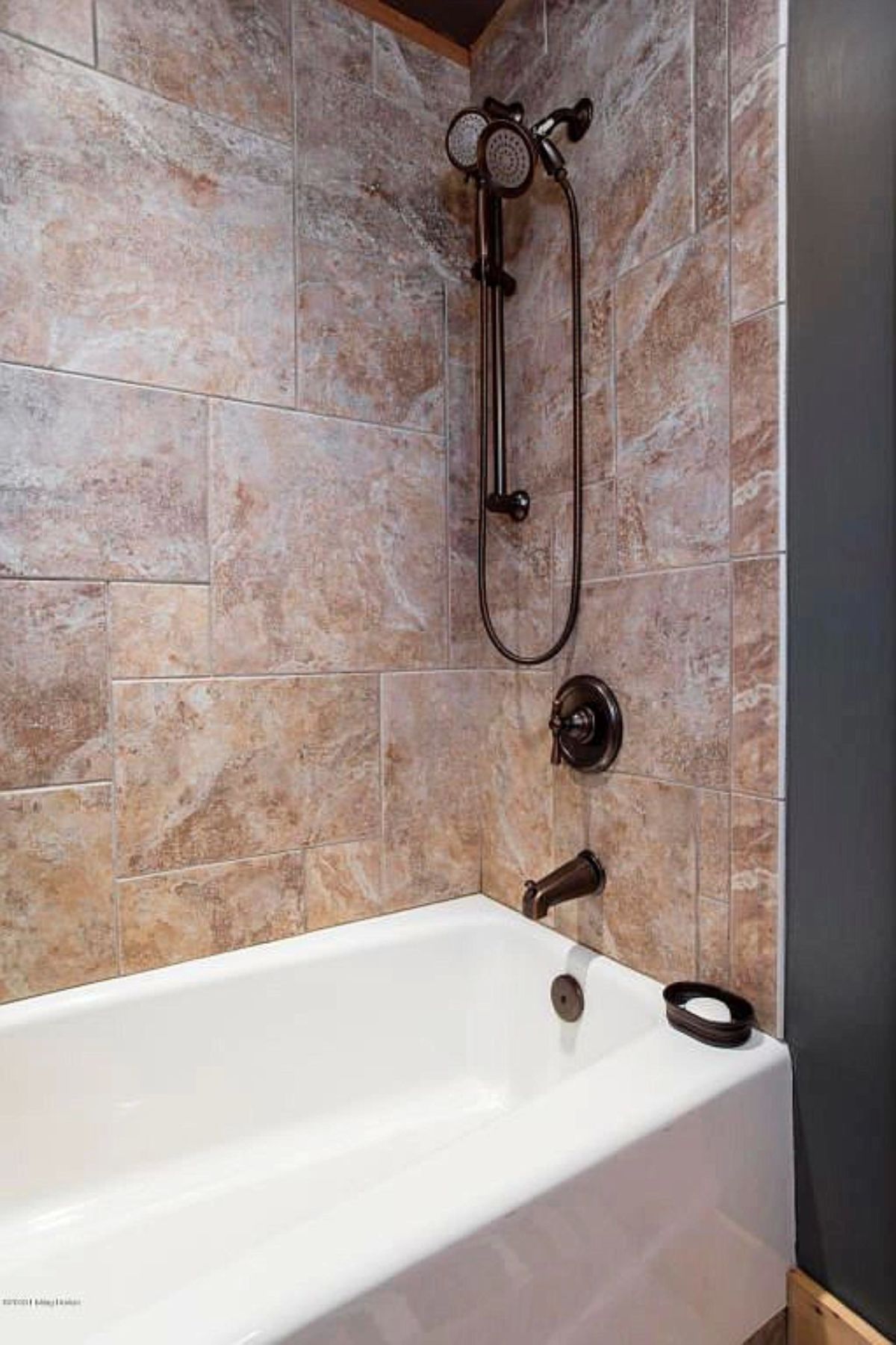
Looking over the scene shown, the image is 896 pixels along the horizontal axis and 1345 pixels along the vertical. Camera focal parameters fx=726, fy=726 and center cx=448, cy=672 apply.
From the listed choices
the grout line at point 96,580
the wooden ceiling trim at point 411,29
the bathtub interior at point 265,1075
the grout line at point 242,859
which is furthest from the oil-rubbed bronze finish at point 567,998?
the wooden ceiling trim at point 411,29

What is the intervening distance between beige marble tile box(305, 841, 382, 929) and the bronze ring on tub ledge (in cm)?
63

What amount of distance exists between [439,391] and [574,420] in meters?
0.39

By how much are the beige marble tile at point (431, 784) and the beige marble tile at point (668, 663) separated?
36cm

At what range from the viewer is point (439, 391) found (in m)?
1.56

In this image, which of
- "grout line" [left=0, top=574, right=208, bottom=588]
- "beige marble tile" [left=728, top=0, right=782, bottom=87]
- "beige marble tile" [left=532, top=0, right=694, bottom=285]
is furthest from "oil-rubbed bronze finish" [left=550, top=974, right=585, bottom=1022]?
"beige marble tile" [left=728, top=0, right=782, bottom=87]

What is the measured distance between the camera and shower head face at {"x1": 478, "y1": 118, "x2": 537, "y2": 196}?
1.28 metres

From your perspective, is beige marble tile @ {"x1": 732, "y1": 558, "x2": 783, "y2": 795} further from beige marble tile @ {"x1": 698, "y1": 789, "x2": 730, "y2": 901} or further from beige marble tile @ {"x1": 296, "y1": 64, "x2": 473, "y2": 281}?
beige marble tile @ {"x1": 296, "y1": 64, "x2": 473, "y2": 281}

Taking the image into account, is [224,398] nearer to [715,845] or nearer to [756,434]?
[756,434]

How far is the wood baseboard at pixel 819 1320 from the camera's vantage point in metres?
0.92

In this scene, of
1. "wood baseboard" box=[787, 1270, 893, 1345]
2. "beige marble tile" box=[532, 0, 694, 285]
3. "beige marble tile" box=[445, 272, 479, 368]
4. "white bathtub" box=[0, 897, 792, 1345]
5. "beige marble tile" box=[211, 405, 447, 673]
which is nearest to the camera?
Answer: "white bathtub" box=[0, 897, 792, 1345]

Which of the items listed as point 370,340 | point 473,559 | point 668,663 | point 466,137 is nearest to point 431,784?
point 473,559

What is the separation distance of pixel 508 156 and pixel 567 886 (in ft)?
4.31

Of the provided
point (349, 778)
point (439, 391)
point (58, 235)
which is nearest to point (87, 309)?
point (58, 235)

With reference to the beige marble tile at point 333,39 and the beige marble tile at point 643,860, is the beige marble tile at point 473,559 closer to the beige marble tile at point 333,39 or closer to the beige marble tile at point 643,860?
the beige marble tile at point 643,860
